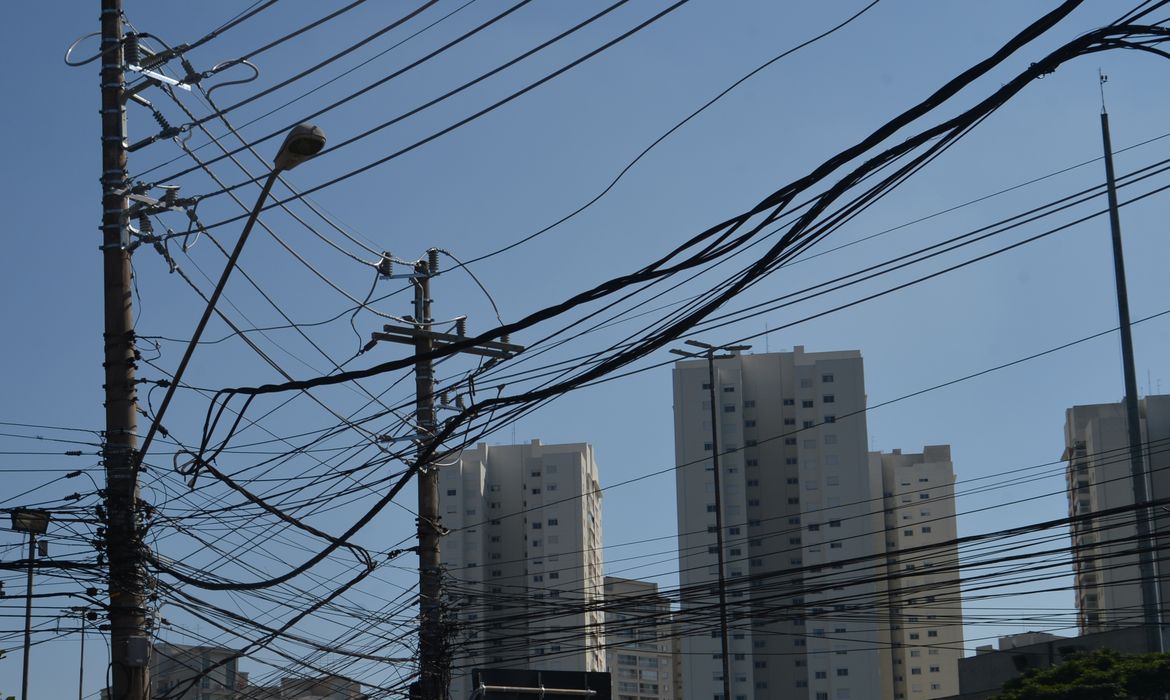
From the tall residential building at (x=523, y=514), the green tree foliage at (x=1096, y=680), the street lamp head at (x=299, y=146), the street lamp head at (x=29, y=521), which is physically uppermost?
the tall residential building at (x=523, y=514)

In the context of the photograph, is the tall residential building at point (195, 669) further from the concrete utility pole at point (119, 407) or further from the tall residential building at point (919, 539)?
the tall residential building at point (919, 539)

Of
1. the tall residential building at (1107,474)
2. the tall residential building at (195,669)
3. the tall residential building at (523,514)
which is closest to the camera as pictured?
the tall residential building at (195,669)

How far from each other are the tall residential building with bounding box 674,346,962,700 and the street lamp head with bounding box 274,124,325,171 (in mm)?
79542

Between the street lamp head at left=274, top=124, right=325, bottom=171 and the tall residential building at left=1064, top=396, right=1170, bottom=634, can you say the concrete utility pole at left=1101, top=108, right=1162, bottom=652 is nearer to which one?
the street lamp head at left=274, top=124, right=325, bottom=171

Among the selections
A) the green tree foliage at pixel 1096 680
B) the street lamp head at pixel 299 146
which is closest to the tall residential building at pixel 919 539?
the green tree foliage at pixel 1096 680

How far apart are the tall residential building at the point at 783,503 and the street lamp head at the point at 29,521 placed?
74.9 meters

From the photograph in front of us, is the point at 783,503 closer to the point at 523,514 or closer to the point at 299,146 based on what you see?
the point at 523,514

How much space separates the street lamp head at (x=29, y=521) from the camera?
557 inches

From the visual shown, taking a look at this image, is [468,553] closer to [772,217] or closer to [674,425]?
[674,425]

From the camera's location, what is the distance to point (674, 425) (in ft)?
315

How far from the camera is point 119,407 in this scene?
43.1 feet

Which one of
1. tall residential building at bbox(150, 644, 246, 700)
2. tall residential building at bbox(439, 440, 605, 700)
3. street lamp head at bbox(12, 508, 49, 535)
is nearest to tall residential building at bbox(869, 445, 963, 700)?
tall residential building at bbox(439, 440, 605, 700)

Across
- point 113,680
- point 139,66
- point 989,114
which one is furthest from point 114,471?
point 989,114

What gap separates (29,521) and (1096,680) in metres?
26.0
